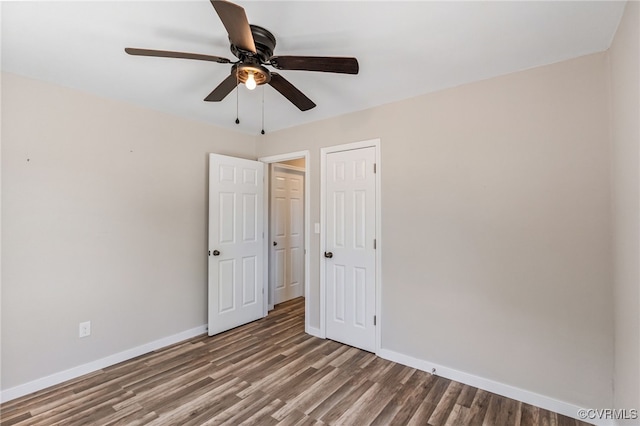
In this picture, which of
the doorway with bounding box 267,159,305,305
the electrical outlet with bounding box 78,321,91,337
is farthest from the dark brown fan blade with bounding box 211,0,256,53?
the doorway with bounding box 267,159,305,305

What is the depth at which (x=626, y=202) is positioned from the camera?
63.5 inches

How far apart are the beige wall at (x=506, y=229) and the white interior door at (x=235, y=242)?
169 cm

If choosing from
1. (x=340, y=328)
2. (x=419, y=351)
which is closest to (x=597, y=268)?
(x=419, y=351)

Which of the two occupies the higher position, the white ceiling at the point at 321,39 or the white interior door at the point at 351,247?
the white ceiling at the point at 321,39

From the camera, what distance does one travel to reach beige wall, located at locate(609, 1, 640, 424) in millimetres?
1451

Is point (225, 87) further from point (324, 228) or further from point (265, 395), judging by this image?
point (265, 395)

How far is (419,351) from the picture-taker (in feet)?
8.68

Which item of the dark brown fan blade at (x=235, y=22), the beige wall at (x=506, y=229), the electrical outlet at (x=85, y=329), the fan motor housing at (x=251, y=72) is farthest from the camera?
the electrical outlet at (x=85, y=329)

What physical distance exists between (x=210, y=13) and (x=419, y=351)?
296cm

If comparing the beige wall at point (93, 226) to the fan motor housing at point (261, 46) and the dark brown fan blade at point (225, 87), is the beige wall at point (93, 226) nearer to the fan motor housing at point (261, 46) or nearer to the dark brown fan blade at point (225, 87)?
the dark brown fan blade at point (225, 87)

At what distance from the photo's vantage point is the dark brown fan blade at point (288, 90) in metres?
1.87

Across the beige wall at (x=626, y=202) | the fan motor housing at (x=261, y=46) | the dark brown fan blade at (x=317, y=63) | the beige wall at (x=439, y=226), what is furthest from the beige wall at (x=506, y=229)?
the fan motor housing at (x=261, y=46)

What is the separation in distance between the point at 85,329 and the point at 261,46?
2.75 metres

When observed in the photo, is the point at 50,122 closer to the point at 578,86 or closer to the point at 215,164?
the point at 215,164
